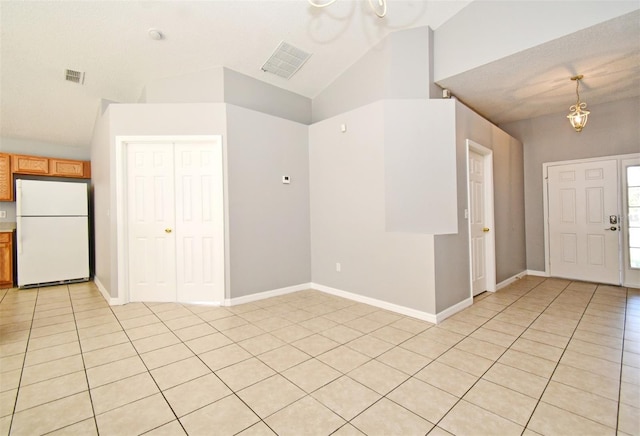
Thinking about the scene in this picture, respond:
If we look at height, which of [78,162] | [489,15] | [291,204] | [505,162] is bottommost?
[291,204]

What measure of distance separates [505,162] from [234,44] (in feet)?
15.3

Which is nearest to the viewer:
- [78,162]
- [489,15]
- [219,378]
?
[219,378]

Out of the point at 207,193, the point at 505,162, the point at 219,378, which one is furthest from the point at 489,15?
the point at 219,378

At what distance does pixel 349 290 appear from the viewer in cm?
398

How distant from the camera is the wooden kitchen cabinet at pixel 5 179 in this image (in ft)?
16.4

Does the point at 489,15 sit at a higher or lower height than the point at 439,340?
higher

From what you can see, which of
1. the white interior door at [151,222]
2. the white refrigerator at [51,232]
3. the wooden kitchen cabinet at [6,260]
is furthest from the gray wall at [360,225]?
the wooden kitchen cabinet at [6,260]

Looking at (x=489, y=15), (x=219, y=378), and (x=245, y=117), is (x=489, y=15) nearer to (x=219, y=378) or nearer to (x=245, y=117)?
(x=245, y=117)

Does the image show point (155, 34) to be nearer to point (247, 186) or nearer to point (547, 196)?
point (247, 186)

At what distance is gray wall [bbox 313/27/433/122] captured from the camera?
361 centimetres

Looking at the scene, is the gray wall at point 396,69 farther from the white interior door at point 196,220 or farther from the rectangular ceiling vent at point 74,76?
the rectangular ceiling vent at point 74,76

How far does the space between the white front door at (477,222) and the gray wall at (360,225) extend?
3.95 feet

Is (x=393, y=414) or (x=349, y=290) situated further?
(x=349, y=290)

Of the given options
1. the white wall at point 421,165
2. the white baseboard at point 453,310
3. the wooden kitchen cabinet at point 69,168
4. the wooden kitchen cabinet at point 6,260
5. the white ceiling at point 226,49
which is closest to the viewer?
the white ceiling at point 226,49
